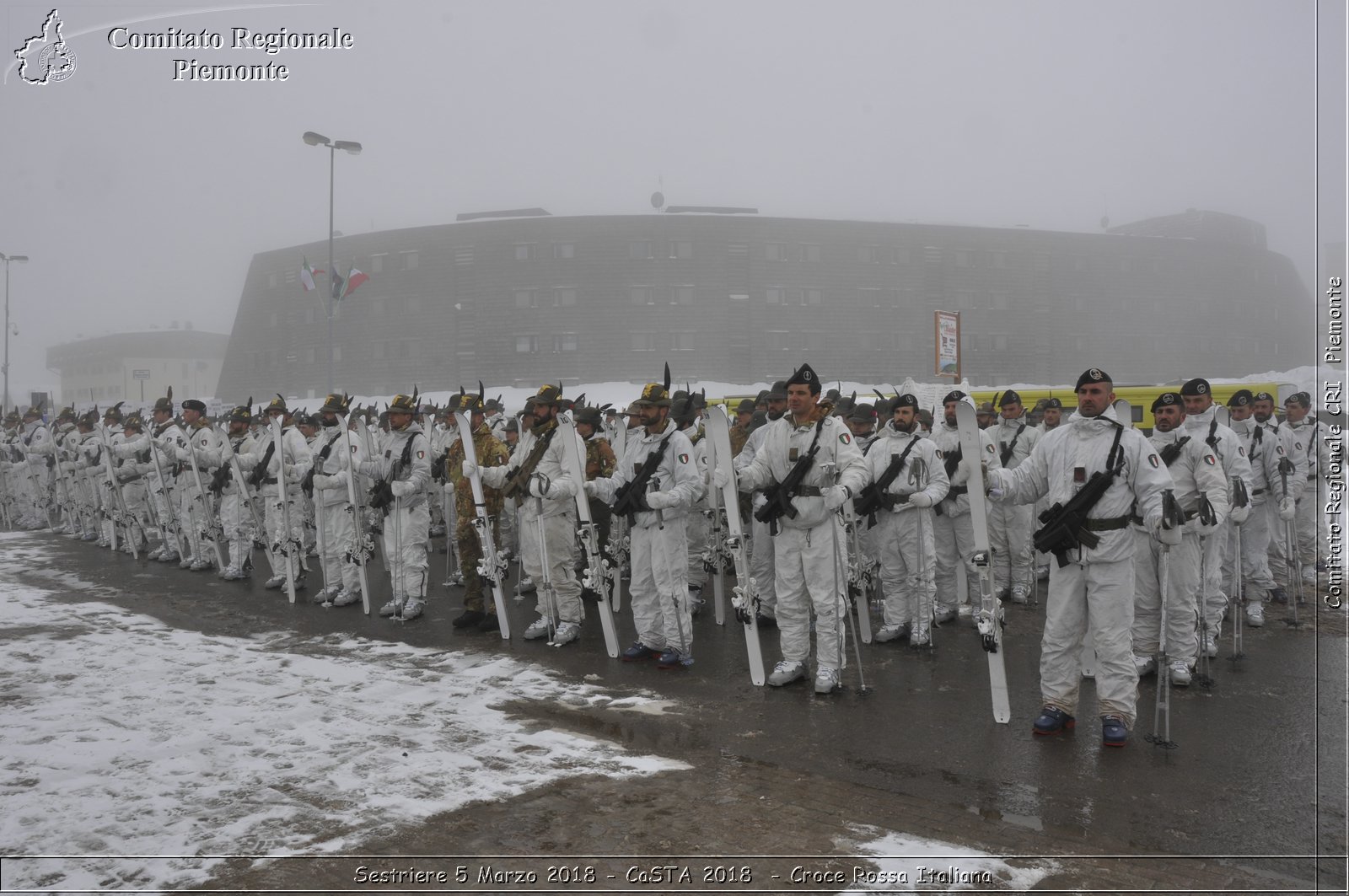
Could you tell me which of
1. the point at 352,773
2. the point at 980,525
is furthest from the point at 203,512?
the point at 980,525

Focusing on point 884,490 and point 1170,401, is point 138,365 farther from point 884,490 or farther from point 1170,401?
point 1170,401

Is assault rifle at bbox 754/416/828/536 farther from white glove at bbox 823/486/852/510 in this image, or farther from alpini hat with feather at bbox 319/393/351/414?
alpini hat with feather at bbox 319/393/351/414

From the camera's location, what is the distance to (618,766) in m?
5.23

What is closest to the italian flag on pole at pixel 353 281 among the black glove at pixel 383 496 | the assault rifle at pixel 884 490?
the black glove at pixel 383 496

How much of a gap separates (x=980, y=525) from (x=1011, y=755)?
150 centimetres

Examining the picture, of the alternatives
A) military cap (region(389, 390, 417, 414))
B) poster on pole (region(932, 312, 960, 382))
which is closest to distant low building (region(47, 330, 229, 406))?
poster on pole (region(932, 312, 960, 382))

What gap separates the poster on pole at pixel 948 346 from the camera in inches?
838

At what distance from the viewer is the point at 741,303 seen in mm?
51656

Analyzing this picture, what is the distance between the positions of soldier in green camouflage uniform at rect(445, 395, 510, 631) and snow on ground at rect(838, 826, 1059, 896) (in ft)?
19.4

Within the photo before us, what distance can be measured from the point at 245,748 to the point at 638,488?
3.60m

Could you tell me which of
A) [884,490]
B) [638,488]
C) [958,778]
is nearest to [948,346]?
[884,490]

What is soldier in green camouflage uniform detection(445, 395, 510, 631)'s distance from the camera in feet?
30.5

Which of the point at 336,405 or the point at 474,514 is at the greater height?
the point at 336,405

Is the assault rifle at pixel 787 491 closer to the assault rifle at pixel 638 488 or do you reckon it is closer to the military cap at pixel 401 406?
the assault rifle at pixel 638 488
